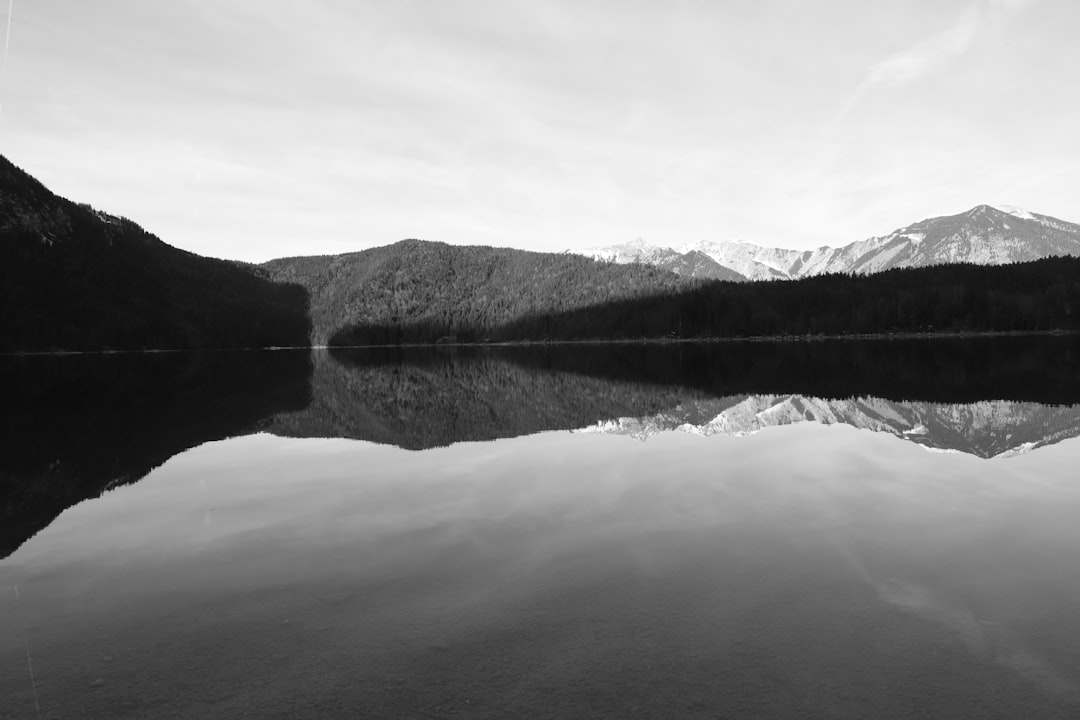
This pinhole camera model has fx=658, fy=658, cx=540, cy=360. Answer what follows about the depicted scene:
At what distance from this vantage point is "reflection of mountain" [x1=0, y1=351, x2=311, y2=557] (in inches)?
687

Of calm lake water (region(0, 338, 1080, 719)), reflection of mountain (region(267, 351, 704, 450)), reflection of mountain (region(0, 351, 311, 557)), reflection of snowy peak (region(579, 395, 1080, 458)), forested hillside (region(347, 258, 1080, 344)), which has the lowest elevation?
reflection of snowy peak (region(579, 395, 1080, 458))

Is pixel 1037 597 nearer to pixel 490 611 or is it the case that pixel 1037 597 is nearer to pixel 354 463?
pixel 490 611

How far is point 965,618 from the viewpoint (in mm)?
8734

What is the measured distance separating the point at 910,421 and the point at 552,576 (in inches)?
910

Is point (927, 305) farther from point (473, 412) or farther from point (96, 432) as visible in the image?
point (96, 432)

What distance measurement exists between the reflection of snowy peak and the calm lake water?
14.5 inches

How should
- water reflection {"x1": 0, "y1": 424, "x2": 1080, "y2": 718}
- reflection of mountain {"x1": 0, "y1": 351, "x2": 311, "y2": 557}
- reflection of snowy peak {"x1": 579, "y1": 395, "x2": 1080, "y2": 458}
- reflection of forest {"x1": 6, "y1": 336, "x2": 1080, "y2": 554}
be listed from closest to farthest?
1. water reflection {"x1": 0, "y1": 424, "x2": 1080, "y2": 718}
2. reflection of mountain {"x1": 0, "y1": 351, "x2": 311, "y2": 557}
3. reflection of forest {"x1": 6, "y1": 336, "x2": 1080, "y2": 554}
4. reflection of snowy peak {"x1": 579, "y1": 395, "x2": 1080, "y2": 458}

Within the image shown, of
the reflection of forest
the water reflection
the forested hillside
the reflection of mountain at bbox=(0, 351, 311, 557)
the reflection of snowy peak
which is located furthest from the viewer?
the forested hillside

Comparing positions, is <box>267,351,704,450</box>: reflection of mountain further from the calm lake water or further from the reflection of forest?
the calm lake water

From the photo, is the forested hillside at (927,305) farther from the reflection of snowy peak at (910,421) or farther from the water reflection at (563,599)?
the water reflection at (563,599)

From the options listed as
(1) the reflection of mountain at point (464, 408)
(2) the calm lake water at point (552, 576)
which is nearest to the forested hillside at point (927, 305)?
(1) the reflection of mountain at point (464, 408)

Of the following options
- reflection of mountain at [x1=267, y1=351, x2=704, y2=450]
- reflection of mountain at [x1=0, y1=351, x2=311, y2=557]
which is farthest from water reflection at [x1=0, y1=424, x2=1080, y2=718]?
reflection of mountain at [x1=267, y1=351, x2=704, y2=450]

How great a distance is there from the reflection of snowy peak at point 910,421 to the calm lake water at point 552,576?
368 millimetres

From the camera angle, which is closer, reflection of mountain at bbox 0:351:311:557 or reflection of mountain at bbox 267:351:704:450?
reflection of mountain at bbox 0:351:311:557
